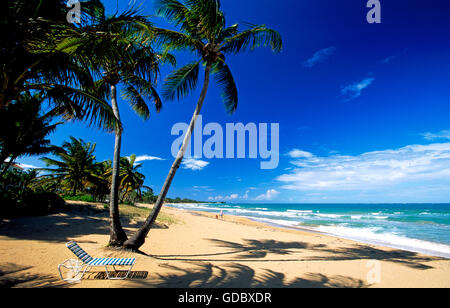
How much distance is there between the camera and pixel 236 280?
4320mm

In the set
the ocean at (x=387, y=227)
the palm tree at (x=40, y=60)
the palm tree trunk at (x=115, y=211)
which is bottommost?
the ocean at (x=387, y=227)

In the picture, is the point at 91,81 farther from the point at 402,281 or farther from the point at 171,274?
the point at 402,281

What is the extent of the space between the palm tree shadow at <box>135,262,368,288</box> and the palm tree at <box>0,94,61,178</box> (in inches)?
315

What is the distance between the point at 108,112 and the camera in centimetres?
392

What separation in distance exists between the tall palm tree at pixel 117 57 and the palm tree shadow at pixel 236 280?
2365 millimetres

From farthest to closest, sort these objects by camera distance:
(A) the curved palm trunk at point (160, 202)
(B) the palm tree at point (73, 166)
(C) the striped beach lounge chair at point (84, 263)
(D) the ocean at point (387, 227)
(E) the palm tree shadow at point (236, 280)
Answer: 1. (B) the palm tree at point (73, 166)
2. (D) the ocean at point (387, 227)
3. (A) the curved palm trunk at point (160, 202)
4. (E) the palm tree shadow at point (236, 280)
5. (C) the striped beach lounge chair at point (84, 263)

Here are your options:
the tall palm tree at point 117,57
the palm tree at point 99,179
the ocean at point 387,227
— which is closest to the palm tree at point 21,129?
the tall palm tree at point 117,57

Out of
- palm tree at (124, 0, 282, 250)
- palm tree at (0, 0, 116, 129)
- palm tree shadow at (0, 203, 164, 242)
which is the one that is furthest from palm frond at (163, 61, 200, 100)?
palm tree shadow at (0, 203, 164, 242)

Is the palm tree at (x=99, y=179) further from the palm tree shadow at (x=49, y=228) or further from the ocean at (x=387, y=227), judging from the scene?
the ocean at (x=387, y=227)

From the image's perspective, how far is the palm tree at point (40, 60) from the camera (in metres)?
2.89

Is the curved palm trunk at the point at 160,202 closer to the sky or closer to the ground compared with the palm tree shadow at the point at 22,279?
closer to the sky

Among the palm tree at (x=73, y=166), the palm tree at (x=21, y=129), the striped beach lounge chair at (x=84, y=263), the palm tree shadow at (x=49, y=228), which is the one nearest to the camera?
the striped beach lounge chair at (x=84, y=263)
